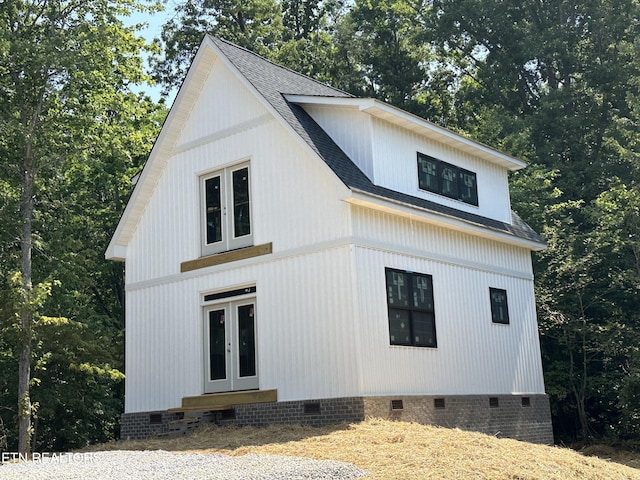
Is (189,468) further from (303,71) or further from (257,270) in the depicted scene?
(303,71)

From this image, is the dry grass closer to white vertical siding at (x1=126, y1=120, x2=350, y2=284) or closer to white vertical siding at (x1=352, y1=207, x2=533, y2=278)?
white vertical siding at (x1=352, y1=207, x2=533, y2=278)

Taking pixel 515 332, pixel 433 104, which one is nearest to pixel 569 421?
pixel 515 332

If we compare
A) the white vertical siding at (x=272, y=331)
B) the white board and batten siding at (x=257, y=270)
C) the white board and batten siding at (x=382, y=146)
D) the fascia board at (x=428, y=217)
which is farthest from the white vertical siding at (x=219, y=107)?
the fascia board at (x=428, y=217)

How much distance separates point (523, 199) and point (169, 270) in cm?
1284

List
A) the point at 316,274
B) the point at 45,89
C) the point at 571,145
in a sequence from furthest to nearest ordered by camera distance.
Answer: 1. the point at 571,145
2. the point at 45,89
3. the point at 316,274

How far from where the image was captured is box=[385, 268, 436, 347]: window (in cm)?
1599

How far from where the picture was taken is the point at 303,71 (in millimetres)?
37375

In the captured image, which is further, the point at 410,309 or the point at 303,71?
the point at 303,71

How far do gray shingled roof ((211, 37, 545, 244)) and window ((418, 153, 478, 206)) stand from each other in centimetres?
47

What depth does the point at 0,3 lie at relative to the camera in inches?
828

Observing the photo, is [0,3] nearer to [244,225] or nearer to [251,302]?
[244,225]

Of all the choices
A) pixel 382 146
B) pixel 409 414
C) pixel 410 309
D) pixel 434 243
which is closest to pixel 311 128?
pixel 382 146

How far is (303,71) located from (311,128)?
21008 millimetres

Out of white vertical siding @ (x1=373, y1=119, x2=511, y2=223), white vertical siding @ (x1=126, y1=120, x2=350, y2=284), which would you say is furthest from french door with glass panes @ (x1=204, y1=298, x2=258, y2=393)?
white vertical siding @ (x1=373, y1=119, x2=511, y2=223)
